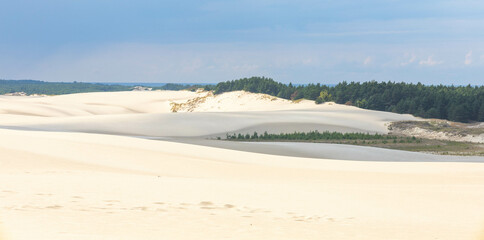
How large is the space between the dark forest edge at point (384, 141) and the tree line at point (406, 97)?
20.9 m

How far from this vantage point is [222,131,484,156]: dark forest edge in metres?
32.6

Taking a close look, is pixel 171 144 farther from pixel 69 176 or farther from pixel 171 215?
pixel 171 215

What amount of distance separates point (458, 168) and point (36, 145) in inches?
525

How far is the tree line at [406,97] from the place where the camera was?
2222 inches

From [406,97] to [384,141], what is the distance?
32648 mm

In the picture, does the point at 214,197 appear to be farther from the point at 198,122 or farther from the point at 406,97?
the point at 406,97

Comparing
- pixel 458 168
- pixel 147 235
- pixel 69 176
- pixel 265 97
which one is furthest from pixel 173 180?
pixel 265 97

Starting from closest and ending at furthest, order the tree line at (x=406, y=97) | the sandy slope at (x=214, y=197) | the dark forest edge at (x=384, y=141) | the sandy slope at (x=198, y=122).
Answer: the sandy slope at (x=214, y=197) → the dark forest edge at (x=384, y=141) → the sandy slope at (x=198, y=122) → the tree line at (x=406, y=97)

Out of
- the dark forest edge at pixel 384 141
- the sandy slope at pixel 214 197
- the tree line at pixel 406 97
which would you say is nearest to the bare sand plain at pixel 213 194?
the sandy slope at pixel 214 197

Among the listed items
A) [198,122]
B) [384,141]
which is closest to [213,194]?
[384,141]

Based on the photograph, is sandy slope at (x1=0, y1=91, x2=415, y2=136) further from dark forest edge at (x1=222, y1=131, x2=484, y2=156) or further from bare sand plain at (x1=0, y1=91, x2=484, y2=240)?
bare sand plain at (x1=0, y1=91, x2=484, y2=240)

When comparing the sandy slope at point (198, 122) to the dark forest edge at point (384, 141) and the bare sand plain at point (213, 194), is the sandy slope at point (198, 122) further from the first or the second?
the bare sand plain at point (213, 194)

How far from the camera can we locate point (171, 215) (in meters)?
9.09

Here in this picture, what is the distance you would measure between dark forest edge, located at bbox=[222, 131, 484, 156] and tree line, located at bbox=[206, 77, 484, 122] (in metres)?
20.9
